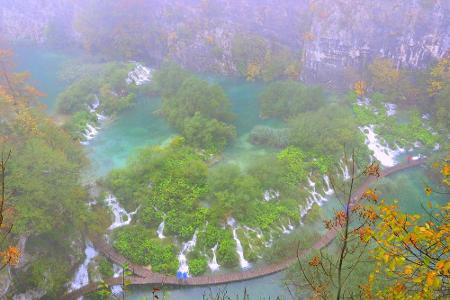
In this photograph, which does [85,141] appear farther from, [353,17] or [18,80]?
[353,17]

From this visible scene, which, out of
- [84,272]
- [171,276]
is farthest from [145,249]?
[84,272]

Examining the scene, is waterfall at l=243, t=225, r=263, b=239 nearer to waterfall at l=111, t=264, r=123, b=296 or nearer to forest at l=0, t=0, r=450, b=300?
forest at l=0, t=0, r=450, b=300

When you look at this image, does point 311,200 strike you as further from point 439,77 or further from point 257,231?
point 439,77

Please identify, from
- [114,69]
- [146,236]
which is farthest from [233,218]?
[114,69]

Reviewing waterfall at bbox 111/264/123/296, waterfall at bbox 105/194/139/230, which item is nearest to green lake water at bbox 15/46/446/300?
waterfall at bbox 111/264/123/296

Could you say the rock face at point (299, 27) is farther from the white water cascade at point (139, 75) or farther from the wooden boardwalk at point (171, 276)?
the wooden boardwalk at point (171, 276)

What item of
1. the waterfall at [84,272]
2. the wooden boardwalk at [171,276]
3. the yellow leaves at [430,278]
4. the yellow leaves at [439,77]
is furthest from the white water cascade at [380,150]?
the yellow leaves at [430,278]

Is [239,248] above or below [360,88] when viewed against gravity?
below
